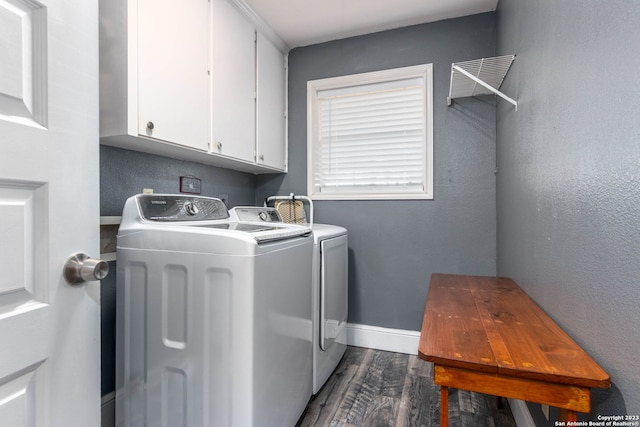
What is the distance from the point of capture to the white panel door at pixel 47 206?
0.60 meters

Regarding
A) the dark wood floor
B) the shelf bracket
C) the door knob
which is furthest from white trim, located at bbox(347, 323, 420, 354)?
the door knob

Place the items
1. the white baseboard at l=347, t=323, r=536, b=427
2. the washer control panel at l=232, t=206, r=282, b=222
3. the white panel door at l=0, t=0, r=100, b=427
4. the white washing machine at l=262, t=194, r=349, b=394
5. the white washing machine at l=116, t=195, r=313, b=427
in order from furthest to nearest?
the white baseboard at l=347, t=323, r=536, b=427 < the washer control panel at l=232, t=206, r=282, b=222 < the white washing machine at l=262, t=194, r=349, b=394 < the white washing machine at l=116, t=195, r=313, b=427 < the white panel door at l=0, t=0, r=100, b=427

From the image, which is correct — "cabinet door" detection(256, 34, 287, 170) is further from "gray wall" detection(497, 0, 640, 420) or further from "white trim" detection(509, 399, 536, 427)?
"white trim" detection(509, 399, 536, 427)

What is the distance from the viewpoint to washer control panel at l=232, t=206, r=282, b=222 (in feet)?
6.52

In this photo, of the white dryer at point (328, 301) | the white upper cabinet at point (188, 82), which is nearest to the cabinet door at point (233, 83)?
the white upper cabinet at point (188, 82)

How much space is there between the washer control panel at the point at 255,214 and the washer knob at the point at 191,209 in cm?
36

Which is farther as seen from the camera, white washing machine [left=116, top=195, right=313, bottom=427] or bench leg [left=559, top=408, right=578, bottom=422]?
white washing machine [left=116, top=195, right=313, bottom=427]

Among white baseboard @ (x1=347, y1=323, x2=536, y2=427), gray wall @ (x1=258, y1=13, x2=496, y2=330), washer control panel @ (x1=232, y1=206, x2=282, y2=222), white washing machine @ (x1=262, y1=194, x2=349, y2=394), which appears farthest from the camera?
white baseboard @ (x1=347, y1=323, x2=536, y2=427)

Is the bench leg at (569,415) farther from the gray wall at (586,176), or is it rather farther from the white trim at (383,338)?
the white trim at (383,338)

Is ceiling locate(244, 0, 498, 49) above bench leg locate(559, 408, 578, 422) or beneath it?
above

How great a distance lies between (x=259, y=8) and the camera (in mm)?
2127

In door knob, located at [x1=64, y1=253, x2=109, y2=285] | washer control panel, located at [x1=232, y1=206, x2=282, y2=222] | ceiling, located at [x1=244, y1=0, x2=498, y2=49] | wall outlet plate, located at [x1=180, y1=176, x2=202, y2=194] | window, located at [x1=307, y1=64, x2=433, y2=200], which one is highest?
ceiling, located at [x1=244, y1=0, x2=498, y2=49]

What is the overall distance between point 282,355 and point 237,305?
378mm

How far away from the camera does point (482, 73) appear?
1948 millimetres
